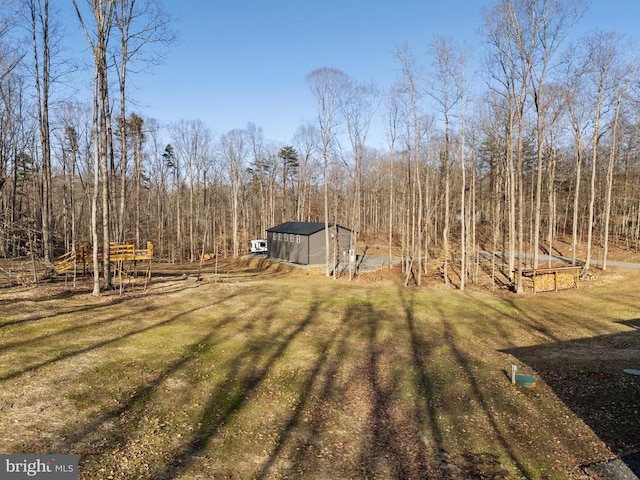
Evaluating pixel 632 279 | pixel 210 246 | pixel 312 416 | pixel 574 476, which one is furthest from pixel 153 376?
pixel 210 246

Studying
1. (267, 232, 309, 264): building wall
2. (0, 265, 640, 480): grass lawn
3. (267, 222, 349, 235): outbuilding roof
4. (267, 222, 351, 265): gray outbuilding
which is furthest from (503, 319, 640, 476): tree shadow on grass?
(267, 232, 309, 264): building wall

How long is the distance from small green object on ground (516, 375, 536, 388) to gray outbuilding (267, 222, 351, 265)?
2237 cm

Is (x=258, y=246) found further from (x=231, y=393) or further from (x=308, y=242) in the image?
(x=231, y=393)

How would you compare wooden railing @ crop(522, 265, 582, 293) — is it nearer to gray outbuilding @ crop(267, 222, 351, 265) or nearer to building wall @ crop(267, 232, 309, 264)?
gray outbuilding @ crop(267, 222, 351, 265)

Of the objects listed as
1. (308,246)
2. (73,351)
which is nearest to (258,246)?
(308,246)

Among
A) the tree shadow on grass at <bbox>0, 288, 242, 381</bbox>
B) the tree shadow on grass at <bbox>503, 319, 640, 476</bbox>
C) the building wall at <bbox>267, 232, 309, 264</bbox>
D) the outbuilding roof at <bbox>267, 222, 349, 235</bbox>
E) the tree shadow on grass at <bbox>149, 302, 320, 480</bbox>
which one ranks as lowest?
the tree shadow on grass at <bbox>503, 319, 640, 476</bbox>

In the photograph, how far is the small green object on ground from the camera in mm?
9991

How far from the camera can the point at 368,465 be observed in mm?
6785

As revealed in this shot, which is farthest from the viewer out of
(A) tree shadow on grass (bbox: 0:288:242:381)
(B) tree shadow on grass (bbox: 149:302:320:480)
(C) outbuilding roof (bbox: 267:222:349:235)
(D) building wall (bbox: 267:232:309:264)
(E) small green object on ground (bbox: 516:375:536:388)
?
(D) building wall (bbox: 267:232:309:264)

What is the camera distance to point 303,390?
30.8 ft

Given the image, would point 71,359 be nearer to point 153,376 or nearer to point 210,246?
point 153,376

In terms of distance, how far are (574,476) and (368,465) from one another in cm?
357

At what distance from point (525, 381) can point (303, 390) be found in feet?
19.3

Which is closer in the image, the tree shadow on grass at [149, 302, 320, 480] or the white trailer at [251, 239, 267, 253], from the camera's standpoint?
the tree shadow on grass at [149, 302, 320, 480]
